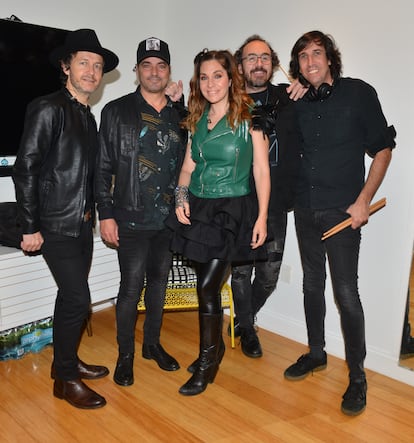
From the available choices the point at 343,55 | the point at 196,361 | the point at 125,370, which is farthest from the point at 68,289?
the point at 343,55

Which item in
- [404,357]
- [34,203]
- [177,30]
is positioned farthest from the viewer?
[177,30]

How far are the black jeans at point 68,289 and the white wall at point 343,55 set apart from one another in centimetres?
98

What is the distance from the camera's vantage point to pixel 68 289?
223 cm

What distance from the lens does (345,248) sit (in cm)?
235

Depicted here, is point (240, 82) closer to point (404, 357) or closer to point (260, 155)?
point (260, 155)

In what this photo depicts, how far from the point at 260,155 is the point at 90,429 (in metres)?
1.49

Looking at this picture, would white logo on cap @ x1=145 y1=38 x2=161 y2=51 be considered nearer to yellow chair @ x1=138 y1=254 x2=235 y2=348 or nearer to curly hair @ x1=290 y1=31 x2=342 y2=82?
curly hair @ x1=290 y1=31 x2=342 y2=82

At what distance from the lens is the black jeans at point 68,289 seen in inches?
87.2

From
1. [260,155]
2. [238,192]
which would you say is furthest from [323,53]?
[238,192]

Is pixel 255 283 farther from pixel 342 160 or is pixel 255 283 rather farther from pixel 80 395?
pixel 80 395

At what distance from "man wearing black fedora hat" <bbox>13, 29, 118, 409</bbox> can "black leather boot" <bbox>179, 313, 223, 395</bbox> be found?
0.46 meters

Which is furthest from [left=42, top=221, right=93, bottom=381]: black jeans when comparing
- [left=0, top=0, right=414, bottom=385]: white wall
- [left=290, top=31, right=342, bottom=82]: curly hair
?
[left=290, top=31, right=342, bottom=82]: curly hair

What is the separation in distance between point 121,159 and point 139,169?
0.33ft

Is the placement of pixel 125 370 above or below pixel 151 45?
below
